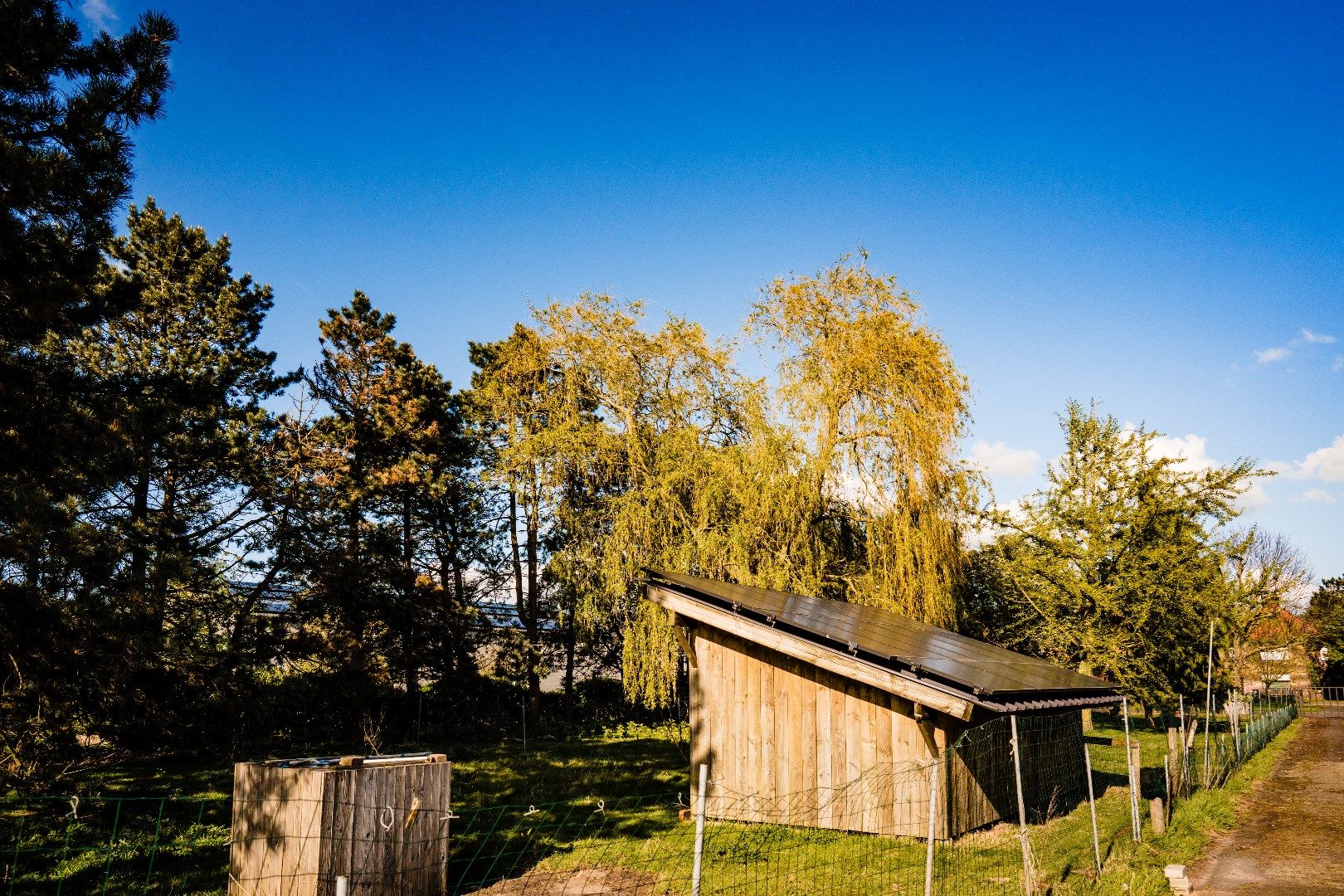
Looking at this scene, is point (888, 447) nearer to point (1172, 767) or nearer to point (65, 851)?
point (1172, 767)

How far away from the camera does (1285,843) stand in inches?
416

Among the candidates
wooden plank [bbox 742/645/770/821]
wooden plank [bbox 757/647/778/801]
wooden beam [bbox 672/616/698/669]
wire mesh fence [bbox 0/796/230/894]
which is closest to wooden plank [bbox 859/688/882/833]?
wooden plank [bbox 757/647/778/801]

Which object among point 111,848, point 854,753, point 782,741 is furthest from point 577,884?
point 111,848

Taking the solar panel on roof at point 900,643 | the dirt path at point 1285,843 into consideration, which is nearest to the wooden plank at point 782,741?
the solar panel on roof at point 900,643

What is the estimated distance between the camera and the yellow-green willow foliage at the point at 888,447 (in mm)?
16859

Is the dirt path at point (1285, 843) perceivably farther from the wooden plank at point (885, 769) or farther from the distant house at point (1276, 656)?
the distant house at point (1276, 656)

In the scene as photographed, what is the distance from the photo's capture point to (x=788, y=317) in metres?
19.5

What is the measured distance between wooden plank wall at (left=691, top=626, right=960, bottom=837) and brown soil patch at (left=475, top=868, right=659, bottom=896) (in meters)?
1.78

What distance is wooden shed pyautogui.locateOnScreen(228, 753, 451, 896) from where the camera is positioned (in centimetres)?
702

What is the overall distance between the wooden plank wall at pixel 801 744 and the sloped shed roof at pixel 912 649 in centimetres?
74

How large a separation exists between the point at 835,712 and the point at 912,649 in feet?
4.57

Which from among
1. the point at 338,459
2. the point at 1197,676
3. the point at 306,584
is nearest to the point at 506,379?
the point at 338,459

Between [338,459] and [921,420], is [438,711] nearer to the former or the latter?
[338,459]

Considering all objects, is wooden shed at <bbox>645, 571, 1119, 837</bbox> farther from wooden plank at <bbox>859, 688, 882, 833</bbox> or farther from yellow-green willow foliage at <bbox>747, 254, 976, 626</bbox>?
yellow-green willow foliage at <bbox>747, 254, 976, 626</bbox>
